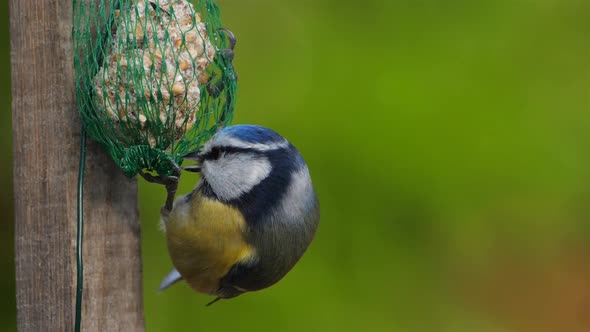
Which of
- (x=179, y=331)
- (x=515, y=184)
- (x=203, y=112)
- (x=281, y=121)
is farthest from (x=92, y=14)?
(x=515, y=184)

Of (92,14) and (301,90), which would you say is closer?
(92,14)

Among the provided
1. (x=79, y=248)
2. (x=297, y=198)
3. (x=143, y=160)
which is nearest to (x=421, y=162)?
(x=297, y=198)

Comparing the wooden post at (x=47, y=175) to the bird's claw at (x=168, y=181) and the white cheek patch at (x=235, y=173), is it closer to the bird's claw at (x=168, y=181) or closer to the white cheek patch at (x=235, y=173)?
the bird's claw at (x=168, y=181)

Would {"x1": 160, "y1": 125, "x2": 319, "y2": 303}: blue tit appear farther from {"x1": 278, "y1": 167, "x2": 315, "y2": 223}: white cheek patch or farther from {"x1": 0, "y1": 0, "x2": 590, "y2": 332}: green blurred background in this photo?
{"x1": 0, "y1": 0, "x2": 590, "y2": 332}: green blurred background

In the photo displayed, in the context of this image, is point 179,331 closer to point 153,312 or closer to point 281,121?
point 153,312

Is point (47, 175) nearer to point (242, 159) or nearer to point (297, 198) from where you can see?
point (242, 159)

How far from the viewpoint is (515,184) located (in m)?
2.74

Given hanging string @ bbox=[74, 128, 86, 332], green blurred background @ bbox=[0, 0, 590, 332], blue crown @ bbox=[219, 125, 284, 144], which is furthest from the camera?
green blurred background @ bbox=[0, 0, 590, 332]

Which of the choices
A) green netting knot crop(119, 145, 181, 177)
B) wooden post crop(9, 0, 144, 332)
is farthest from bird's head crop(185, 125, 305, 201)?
wooden post crop(9, 0, 144, 332)

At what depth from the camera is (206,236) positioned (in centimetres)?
213

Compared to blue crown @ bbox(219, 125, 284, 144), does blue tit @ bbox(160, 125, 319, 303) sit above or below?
below

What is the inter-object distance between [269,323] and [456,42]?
96 cm

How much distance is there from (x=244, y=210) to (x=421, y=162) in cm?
70

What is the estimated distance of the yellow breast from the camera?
2.13 metres
